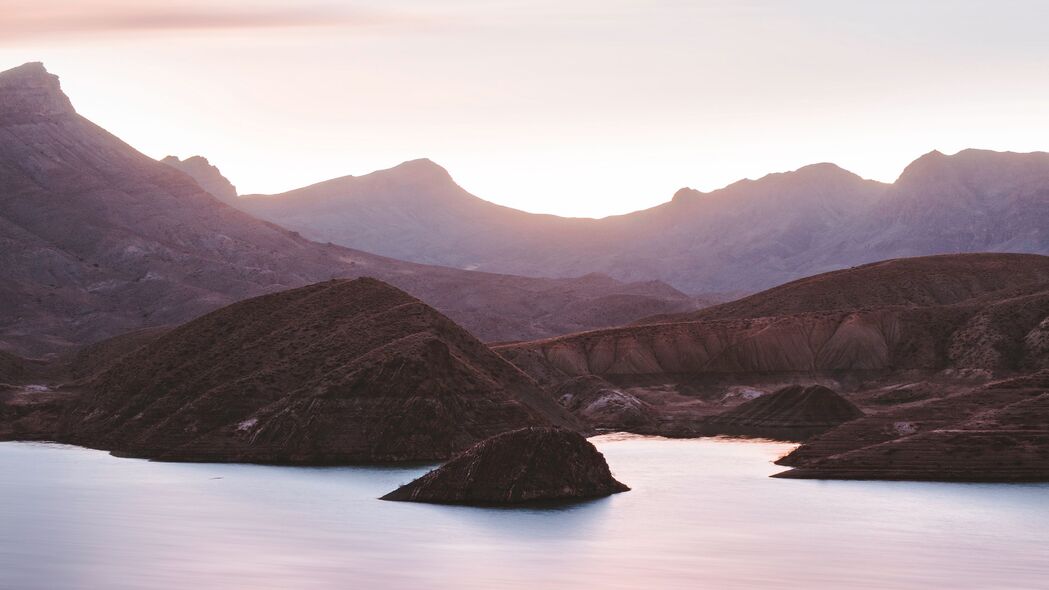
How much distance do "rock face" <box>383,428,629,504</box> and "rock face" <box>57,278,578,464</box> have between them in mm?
28877

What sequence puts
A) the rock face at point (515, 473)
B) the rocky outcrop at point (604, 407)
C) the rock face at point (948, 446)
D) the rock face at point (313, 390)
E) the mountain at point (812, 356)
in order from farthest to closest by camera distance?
the mountain at point (812, 356), the rocky outcrop at point (604, 407), the rock face at point (313, 390), the rock face at point (948, 446), the rock face at point (515, 473)

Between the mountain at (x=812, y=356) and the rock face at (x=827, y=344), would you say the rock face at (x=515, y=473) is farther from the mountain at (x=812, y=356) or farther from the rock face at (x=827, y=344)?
the rock face at (x=827, y=344)

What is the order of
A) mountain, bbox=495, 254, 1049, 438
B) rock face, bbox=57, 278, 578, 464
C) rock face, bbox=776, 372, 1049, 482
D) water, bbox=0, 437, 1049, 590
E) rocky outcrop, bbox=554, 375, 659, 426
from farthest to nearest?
mountain, bbox=495, 254, 1049, 438, rocky outcrop, bbox=554, 375, 659, 426, rock face, bbox=57, 278, 578, 464, rock face, bbox=776, 372, 1049, 482, water, bbox=0, 437, 1049, 590

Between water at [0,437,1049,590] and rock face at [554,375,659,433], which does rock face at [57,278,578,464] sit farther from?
rock face at [554,375,659,433]

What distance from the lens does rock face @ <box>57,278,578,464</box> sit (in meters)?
94.9

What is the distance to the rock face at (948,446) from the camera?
3036 inches

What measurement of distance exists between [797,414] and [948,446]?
5021 centimetres

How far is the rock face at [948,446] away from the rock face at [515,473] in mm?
23327

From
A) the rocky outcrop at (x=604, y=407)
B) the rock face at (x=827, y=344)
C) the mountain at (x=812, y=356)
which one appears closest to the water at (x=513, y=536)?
the rocky outcrop at (x=604, y=407)

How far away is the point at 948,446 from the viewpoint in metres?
79.8

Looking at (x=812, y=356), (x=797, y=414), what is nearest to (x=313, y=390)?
(x=797, y=414)

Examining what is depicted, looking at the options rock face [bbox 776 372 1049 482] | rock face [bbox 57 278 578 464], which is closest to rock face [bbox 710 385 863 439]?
rock face [bbox 57 278 578 464]

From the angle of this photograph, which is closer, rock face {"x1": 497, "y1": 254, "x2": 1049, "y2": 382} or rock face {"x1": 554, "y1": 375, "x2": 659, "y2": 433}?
rock face {"x1": 554, "y1": 375, "x2": 659, "y2": 433}

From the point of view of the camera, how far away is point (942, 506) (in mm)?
67125
